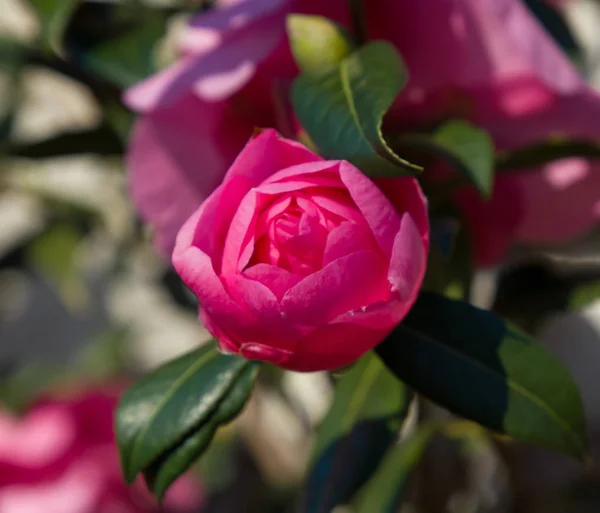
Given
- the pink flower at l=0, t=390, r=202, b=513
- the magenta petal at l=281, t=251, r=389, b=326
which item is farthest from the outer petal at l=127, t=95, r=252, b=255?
the pink flower at l=0, t=390, r=202, b=513

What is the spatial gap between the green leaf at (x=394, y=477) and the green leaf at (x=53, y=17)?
1.35 ft

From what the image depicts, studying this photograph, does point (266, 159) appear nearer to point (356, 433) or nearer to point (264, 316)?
point (264, 316)

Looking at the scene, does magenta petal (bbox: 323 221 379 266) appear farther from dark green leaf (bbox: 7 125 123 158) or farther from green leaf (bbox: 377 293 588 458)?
dark green leaf (bbox: 7 125 123 158)

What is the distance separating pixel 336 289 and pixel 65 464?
730mm

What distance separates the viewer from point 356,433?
18.6 inches

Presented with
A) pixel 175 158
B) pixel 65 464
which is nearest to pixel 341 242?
pixel 175 158

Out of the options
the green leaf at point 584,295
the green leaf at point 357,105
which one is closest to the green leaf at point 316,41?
the green leaf at point 357,105

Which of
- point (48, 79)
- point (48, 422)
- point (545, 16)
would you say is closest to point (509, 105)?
point (545, 16)

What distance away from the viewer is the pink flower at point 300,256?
0.33 metres

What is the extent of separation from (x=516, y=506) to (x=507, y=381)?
2.00 feet

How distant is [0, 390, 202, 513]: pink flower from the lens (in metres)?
0.92

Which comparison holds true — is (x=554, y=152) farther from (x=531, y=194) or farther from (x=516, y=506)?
(x=516, y=506)

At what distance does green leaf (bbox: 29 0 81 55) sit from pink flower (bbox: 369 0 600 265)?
0.22 meters

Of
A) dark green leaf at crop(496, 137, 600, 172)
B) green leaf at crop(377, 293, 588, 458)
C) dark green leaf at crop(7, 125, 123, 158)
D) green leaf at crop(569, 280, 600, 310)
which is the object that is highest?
dark green leaf at crop(7, 125, 123, 158)
